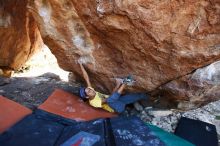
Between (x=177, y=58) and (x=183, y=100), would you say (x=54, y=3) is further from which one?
(x=183, y=100)

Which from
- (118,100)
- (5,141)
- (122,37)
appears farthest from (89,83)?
(5,141)

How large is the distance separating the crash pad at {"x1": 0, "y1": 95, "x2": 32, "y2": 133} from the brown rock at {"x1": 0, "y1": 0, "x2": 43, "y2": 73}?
279cm

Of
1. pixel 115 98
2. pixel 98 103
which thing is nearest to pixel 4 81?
pixel 98 103

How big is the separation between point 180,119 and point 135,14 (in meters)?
1.58

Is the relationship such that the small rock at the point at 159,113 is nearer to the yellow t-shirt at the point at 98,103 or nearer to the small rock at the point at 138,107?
the small rock at the point at 138,107

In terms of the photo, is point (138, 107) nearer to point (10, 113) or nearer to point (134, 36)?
point (134, 36)

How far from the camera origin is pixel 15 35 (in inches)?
291

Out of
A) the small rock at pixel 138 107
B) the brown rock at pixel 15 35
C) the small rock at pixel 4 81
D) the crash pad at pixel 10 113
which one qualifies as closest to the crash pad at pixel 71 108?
the crash pad at pixel 10 113

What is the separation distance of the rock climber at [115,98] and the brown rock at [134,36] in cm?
14

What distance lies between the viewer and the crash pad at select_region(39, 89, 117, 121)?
4.46 meters

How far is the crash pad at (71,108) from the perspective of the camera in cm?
446

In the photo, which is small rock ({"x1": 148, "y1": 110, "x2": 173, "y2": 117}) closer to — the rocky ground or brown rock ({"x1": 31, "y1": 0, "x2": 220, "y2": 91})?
→ the rocky ground

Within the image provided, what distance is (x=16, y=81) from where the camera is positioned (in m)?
6.19

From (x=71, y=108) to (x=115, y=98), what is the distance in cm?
65
